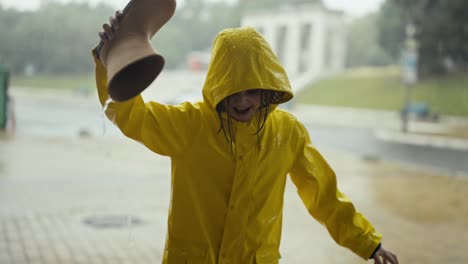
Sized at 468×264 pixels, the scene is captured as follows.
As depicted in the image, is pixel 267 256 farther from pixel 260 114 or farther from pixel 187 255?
pixel 260 114

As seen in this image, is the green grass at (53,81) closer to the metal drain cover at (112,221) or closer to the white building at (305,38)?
the white building at (305,38)

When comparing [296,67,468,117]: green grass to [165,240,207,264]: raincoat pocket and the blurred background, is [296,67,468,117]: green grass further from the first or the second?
[165,240,207,264]: raincoat pocket

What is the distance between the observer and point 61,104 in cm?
2669

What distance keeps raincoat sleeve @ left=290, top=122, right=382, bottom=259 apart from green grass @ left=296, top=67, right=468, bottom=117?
84.0 feet

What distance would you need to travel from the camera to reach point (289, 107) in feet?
96.9

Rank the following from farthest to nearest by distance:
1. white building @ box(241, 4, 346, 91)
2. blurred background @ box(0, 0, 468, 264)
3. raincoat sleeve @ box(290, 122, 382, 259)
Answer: white building @ box(241, 4, 346, 91) → blurred background @ box(0, 0, 468, 264) → raincoat sleeve @ box(290, 122, 382, 259)

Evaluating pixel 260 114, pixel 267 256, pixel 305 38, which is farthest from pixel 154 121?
pixel 305 38

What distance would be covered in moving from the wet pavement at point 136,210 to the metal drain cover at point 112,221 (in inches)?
0.4

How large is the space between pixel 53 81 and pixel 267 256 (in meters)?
20.9

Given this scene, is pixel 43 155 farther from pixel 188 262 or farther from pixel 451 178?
pixel 188 262

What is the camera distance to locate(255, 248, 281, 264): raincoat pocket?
2.11m

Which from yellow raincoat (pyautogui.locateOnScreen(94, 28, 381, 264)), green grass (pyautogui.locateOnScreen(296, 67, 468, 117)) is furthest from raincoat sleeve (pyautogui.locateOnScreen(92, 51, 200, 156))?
green grass (pyautogui.locateOnScreen(296, 67, 468, 117))

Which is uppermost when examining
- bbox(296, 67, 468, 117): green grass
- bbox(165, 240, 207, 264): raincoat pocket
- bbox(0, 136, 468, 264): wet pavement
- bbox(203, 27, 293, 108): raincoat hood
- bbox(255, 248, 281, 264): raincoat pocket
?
bbox(203, 27, 293, 108): raincoat hood

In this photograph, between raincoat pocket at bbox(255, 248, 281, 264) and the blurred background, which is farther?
the blurred background
